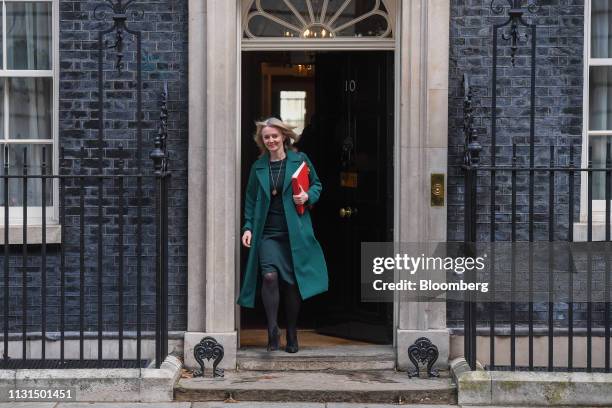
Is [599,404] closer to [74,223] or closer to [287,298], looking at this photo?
[287,298]

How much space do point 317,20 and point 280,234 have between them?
5.55 feet

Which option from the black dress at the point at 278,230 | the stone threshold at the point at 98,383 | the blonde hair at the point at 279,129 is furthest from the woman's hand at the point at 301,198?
the stone threshold at the point at 98,383

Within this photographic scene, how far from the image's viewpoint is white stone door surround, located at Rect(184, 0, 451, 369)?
824 cm

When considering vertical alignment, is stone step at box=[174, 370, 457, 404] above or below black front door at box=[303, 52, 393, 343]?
below

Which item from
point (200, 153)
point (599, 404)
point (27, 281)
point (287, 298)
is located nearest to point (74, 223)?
point (27, 281)

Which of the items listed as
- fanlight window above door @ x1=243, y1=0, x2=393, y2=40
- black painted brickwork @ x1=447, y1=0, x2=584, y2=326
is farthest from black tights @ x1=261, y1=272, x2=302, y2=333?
fanlight window above door @ x1=243, y1=0, x2=393, y2=40

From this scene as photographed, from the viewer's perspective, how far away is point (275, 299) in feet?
26.8

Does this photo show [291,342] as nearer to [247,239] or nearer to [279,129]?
[247,239]

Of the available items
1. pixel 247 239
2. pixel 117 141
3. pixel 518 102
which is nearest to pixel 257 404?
pixel 247 239

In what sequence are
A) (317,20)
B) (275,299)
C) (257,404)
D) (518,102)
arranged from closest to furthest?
1. (257,404)
2. (275,299)
3. (518,102)
4. (317,20)

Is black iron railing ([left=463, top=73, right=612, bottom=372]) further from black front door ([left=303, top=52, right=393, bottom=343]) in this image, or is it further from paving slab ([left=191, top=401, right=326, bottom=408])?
paving slab ([left=191, top=401, right=326, bottom=408])

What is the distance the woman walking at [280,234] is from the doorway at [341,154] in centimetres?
74

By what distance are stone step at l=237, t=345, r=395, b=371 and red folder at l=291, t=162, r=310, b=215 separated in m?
1.05

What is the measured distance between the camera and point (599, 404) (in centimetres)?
751
